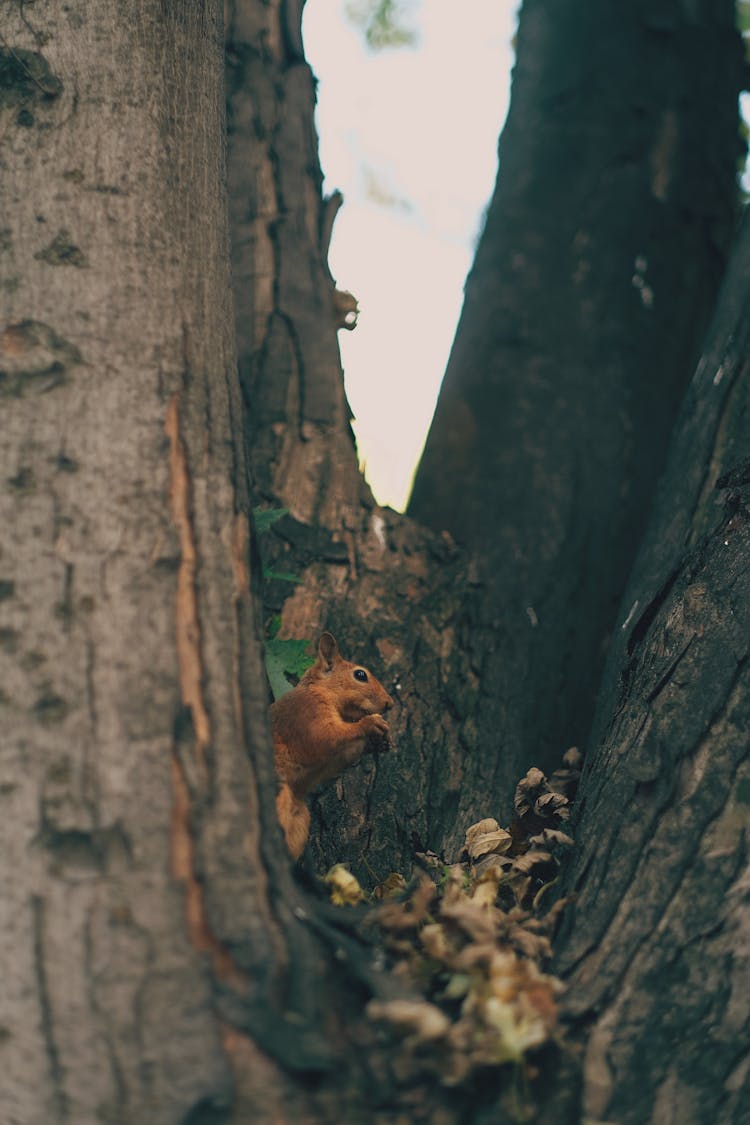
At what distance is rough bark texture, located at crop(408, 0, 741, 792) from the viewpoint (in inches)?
141

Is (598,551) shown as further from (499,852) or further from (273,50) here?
(273,50)

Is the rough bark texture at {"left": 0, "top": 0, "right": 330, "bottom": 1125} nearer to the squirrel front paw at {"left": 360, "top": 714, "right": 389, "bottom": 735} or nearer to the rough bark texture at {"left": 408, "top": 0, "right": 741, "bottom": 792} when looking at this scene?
the squirrel front paw at {"left": 360, "top": 714, "right": 389, "bottom": 735}

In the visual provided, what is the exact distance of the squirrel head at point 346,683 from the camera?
2.69 meters

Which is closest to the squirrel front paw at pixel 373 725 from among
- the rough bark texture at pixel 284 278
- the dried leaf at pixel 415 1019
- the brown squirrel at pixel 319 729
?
the brown squirrel at pixel 319 729

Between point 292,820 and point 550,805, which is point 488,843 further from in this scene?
point 292,820

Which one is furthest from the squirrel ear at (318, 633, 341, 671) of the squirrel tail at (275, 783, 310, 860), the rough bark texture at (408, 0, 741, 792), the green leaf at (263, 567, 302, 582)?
the rough bark texture at (408, 0, 741, 792)

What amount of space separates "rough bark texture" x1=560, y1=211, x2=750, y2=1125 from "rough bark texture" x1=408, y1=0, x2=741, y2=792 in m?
0.89

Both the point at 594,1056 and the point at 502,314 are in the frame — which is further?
the point at 502,314

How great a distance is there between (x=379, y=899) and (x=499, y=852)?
0.95ft

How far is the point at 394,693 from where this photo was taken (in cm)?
304

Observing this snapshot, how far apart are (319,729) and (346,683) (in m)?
0.25

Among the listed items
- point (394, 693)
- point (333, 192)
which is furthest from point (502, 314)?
point (394, 693)

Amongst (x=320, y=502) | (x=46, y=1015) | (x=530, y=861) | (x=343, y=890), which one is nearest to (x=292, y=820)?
(x=343, y=890)

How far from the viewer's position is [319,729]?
2488mm
